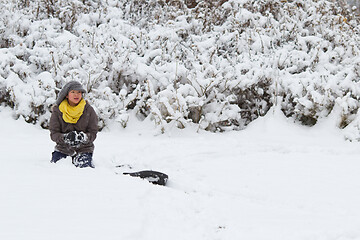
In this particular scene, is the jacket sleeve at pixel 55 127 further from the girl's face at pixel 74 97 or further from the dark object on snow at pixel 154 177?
the dark object on snow at pixel 154 177

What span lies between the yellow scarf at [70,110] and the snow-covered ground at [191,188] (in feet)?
1.81

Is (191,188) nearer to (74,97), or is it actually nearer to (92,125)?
(92,125)

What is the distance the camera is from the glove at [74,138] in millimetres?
3924

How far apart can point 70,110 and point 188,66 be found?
333 cm

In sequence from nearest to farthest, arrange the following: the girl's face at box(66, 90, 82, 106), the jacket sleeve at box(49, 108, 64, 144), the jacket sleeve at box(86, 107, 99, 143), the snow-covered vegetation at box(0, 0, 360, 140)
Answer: the girl's face at box(66, 90, 82, 106) < the jacket sleeve at box(49, 108, 64, 144) < the jacket sleeve at box(86, 107, 99, 143) < the snow-covered vegetation at box(0, 0, 360, 140)

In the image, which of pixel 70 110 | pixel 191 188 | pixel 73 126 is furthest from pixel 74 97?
pixel 191 188

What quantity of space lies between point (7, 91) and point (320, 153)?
5.41m

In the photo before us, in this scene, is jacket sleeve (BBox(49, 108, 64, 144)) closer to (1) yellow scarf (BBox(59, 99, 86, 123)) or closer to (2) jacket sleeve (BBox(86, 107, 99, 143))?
(1) yellow scarf (BBox(59, 99, 86, 123))

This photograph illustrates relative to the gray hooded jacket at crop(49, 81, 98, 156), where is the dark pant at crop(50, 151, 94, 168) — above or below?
below

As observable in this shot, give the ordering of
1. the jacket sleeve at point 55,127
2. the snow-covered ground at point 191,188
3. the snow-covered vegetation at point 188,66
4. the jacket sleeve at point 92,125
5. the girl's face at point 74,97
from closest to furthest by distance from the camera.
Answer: the snow-covered ground at point 191,188 < the girl's face at point 74,97 < the jacket sleeve at point 55,127 < the jacket sleeve at point 92,125 < the snow-covered vegetation at point 188,66

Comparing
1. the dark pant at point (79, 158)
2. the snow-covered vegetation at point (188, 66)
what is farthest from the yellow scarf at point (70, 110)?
the snow-covered vegetation at point (188, 66)

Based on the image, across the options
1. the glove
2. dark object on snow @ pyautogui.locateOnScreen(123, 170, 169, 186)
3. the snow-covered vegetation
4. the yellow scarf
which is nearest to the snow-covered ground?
dark object on snow @ pyautogui.locateOnScreen(123, 170, 169, 186)

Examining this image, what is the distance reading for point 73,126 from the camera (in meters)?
4.09

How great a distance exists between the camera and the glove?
392cm
